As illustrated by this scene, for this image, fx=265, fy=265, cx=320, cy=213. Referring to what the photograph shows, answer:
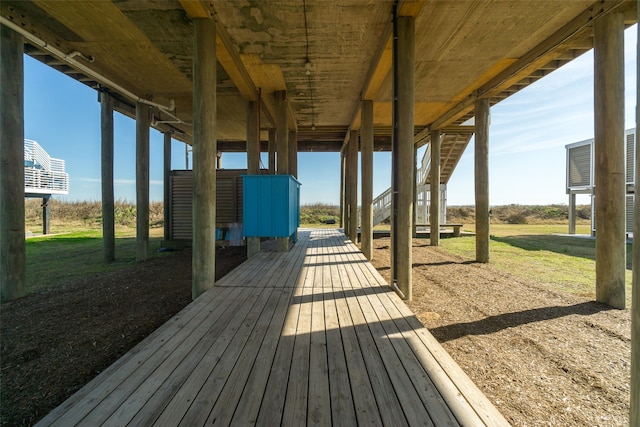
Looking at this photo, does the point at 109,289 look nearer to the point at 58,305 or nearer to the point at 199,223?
the point at 58,305

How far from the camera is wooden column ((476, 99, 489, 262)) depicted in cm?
749

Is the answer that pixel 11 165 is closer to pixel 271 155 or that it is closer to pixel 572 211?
pixel 271 155

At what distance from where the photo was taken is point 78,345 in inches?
123

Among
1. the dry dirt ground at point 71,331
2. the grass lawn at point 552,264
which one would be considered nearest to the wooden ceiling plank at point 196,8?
the dry dirt ground at point 71,331

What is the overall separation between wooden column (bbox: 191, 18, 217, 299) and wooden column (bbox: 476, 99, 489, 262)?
278 inches

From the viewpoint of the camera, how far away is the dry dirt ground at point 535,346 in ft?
7.06

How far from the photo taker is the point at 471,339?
10.7ft

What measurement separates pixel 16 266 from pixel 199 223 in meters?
3.65

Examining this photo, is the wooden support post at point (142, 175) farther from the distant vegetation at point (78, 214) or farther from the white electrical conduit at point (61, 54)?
the distant vegetation at point (78, 214)

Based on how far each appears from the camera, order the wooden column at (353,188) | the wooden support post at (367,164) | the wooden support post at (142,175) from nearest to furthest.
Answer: the wooden support post at (367,164) → the wooden support post at (142,175) → the wooden column at (353,188)

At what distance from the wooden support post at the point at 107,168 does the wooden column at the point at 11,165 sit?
10.5 ft

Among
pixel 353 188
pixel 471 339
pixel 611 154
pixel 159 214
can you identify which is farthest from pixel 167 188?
pixel 159 214

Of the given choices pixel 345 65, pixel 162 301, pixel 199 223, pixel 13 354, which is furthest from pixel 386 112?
pixel 13 354

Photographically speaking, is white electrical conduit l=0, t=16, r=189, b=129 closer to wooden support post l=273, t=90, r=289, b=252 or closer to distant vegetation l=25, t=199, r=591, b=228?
wooden support post l=273, t=90, r=289, b=252
